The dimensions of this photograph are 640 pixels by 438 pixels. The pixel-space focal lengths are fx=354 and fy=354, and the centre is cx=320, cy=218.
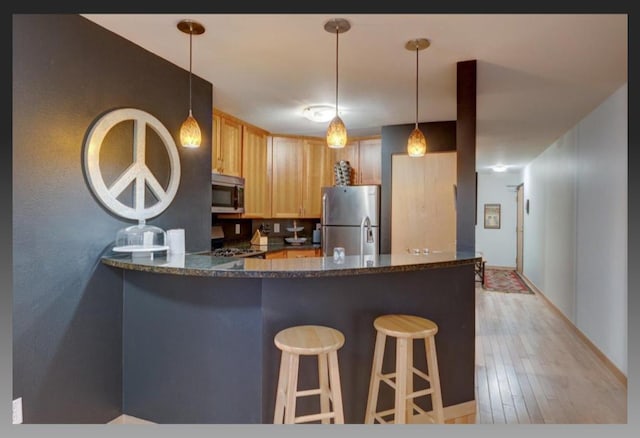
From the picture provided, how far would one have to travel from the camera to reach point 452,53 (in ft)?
7.59

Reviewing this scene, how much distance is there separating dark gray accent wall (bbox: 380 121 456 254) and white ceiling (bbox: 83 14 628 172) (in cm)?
24

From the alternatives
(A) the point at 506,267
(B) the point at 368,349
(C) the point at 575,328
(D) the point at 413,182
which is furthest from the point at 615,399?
(A) the point at 506,267

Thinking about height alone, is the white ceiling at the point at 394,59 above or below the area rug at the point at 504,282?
above

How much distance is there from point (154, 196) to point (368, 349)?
1.66m

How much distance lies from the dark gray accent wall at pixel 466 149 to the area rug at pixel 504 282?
173 inches

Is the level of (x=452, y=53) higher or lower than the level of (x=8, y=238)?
higher

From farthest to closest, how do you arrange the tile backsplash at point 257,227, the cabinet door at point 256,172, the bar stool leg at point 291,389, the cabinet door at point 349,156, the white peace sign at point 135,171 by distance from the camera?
the cabinet door at point 349,156 < the tile backsplash at point 257,227 < the cabinet door at point 256,172 < the white peace sign at point 135,171 < the bar stool leg at point 291,389

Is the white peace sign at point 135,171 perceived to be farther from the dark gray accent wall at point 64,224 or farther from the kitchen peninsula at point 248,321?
the kitchen peninsula at point 248,321

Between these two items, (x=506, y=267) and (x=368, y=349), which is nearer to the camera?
(x=368, y=349)

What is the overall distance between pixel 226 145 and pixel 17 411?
267 centimetres

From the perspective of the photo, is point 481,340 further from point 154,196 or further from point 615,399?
point 154,196

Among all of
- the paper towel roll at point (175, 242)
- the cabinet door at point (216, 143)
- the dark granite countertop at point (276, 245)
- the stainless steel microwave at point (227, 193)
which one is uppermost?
the cabinet door at point (216, 143)

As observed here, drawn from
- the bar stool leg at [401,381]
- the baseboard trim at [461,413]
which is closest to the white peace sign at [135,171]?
the bar stool leg at [401,381]

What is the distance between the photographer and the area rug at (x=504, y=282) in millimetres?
6301
